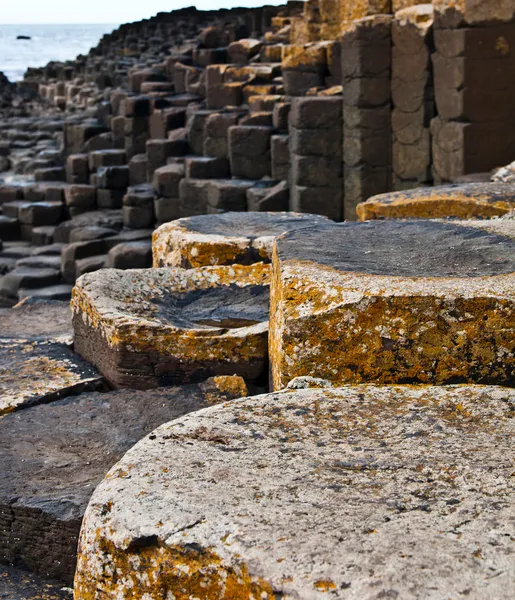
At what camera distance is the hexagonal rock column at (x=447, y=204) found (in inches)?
165

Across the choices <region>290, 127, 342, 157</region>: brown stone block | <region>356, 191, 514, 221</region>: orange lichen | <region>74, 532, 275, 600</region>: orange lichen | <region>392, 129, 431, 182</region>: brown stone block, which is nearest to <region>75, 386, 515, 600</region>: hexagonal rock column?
<region>74, 532, 275, 600</region>: orange lichen

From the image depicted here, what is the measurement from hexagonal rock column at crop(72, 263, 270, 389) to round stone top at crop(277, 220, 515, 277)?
38cm

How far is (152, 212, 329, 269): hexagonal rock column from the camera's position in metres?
3.90

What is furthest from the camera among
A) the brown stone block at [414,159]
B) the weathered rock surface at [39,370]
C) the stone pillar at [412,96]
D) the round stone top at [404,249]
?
the brown stone block at [414,159]

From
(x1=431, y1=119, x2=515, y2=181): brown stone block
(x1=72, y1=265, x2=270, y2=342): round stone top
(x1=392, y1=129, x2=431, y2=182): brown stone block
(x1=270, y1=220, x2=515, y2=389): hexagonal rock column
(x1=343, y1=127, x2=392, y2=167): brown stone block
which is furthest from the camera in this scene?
(x1=343, y1=127, x2=392, y2=167): brown stone block

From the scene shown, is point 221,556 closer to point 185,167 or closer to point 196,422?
point 196,422

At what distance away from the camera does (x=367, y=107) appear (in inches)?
425

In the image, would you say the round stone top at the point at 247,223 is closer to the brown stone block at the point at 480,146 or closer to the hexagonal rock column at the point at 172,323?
the hexagonal rock column at the point at 172,323

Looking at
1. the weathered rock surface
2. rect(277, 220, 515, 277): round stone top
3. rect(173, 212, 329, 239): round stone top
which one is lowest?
the weathered rock surface

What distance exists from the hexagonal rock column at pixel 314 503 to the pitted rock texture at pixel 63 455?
47cm

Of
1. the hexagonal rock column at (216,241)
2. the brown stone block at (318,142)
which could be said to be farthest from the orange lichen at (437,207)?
the brown stone block at (318,142)

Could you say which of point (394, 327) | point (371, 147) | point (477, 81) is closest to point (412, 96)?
point (371, 147)

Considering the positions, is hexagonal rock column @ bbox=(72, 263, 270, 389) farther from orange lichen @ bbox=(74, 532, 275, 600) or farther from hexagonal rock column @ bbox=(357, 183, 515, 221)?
orange lichen @ bbox=(74, 532, 275, 600)

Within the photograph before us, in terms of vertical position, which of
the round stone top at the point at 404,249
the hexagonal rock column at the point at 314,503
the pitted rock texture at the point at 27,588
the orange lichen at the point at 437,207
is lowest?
the pitted rock texture at the point at 27,588
